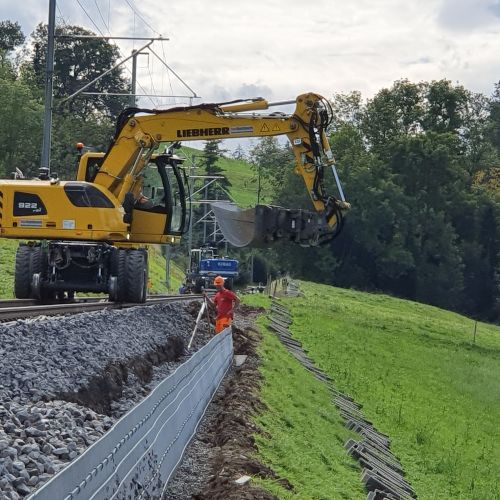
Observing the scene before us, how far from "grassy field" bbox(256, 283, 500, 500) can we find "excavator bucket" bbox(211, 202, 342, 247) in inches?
96.9

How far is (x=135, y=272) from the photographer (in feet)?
68.6

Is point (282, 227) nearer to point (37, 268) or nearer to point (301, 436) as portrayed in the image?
point (37, 268)

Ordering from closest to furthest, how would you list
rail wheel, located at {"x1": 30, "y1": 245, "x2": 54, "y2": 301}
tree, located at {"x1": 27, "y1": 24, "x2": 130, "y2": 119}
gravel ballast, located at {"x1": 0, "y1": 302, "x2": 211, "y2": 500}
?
gravel ballast, located at {"x1": 0, "y1": 302, "x2": 211, "y2": 500} → rail wheel, located at {"x1": 30, "y1": 245, "x2": 54, "y2": 301} → tree, located at {"x1": 27, "y1": 24, "x2": 130, "y2": 119}

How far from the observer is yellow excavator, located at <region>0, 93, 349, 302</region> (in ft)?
69.8

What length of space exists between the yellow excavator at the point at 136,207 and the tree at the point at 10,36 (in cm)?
9662

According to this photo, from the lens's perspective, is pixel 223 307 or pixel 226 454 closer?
pixel 226 454

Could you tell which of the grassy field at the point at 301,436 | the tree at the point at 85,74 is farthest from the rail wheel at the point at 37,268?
the tree at the point at 85,74

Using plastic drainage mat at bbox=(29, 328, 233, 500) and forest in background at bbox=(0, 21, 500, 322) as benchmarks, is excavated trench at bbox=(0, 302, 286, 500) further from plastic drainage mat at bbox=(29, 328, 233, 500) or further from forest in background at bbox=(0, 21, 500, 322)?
forest in background at bbox=(0, 21, 500, 322)

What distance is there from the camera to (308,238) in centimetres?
2161

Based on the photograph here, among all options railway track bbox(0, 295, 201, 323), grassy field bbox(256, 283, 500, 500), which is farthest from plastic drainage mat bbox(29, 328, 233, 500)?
railway track bbox(0, 295, 201, 323)

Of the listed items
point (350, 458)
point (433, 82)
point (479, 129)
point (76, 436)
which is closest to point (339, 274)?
point (433, 82)

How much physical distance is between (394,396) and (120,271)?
393 inches

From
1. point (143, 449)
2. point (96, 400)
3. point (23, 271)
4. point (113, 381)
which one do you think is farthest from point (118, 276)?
point (143, 449)

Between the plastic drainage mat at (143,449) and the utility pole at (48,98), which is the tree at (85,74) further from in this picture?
the plastic drainage mat at (143,449)
